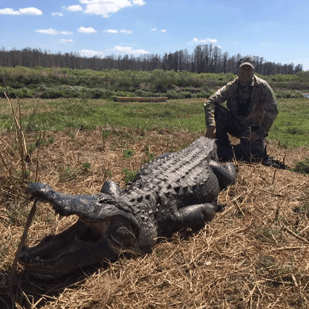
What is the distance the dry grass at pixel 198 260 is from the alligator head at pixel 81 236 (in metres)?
0.17

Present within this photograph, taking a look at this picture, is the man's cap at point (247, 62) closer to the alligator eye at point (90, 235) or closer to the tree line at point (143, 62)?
the alligator eye at point (90, 235)

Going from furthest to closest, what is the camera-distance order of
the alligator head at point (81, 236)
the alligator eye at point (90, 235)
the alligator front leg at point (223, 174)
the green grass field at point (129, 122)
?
the green grass field at point (129, 122) < the alligator front leg at point (223, 174) < the alligator eye at point (90, 235) < the alligator head at point (81, 236)

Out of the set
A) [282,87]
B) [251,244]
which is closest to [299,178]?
[251,244]

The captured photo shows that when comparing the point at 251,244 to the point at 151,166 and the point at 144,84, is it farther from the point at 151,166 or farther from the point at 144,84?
the point at 144,84

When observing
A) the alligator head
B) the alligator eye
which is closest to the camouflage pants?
the alligator head

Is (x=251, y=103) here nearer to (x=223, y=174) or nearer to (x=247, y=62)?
(x=247, y=62)

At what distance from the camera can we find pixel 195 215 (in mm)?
3355

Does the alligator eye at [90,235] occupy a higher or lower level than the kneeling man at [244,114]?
lower

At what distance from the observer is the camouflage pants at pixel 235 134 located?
5844mm

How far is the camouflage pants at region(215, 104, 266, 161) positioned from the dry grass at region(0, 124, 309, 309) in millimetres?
1135

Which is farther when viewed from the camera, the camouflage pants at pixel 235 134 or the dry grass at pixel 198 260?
the camouflage pants at pixel 235 134

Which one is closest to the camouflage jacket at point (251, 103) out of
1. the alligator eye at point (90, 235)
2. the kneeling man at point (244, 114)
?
the kneeling man at point (244, 114)

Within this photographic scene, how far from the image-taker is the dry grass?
2.26 meters

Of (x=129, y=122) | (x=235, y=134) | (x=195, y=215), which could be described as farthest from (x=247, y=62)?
(x=129, y=122)
